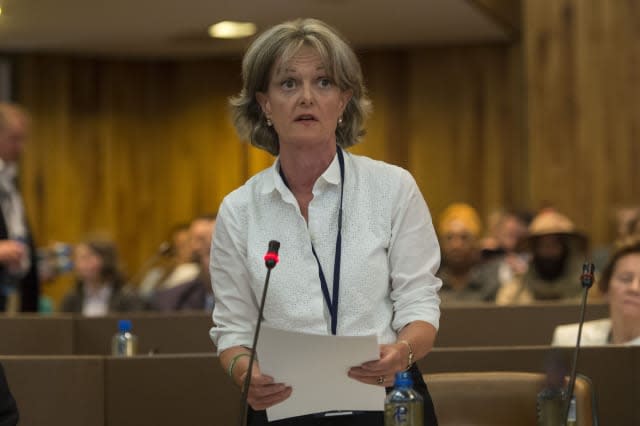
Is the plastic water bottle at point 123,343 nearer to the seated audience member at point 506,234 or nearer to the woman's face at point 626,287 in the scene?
the woman's face at point 626,287

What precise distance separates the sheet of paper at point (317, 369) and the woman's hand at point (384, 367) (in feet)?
0.05

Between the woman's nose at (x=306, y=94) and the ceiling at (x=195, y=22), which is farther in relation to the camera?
the ceiling at (x=195, y=22)

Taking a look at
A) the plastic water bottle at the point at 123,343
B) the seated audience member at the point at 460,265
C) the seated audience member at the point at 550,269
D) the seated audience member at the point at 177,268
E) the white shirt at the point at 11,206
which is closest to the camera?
the plastic water bottle at the point at 123,343

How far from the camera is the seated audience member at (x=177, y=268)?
842cm

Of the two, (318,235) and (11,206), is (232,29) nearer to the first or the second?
(11,206)

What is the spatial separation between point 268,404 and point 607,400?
206 cm

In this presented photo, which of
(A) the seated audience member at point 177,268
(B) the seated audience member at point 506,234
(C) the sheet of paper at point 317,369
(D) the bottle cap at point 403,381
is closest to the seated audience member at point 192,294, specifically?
(A) the seated audience member at point 177,268

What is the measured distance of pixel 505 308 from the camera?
6.07 m

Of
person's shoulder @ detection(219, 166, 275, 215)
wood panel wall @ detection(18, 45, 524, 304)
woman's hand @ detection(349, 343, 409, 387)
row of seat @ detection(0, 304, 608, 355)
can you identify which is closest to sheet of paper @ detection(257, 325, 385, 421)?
woman's hand @ detection(349, 343, 409, 387)

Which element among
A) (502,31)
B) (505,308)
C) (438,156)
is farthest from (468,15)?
(505,308)

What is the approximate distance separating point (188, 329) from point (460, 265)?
2.90 m

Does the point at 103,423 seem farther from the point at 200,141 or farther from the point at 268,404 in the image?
the point at 200,141

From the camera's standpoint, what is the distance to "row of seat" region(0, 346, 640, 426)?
4.36 meters

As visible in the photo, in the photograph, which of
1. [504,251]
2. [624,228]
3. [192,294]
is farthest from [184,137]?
[192,294]
